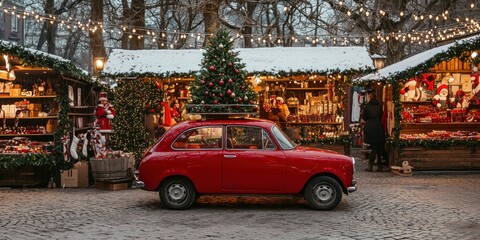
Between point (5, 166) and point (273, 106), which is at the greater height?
point (273, 106)

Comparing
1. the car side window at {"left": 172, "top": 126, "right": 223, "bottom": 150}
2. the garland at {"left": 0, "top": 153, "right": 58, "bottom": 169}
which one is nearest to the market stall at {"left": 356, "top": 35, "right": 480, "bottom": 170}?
the car side window at {"left": 172, "top": 126, "right": 223, "bottom": 150}

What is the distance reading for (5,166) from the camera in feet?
50.8

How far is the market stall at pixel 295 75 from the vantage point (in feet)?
63.1

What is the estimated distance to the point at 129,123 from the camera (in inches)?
741

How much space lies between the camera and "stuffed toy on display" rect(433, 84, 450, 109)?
19.2 meters

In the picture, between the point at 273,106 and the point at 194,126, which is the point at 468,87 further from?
the point at 194,126

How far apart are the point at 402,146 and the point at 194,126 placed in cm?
821

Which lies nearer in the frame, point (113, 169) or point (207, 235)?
point (207, 235)

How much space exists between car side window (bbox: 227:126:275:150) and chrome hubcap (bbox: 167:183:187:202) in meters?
1.14

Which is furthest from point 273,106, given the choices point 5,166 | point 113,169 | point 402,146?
point 5,166

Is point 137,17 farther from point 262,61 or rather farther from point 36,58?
point 36,58

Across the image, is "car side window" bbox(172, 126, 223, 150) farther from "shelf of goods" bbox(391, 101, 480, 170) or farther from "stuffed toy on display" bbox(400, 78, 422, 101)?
"stuffed toy on display" bbox(400, 78, 422, 101)

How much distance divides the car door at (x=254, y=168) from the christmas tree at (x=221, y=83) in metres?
1.88

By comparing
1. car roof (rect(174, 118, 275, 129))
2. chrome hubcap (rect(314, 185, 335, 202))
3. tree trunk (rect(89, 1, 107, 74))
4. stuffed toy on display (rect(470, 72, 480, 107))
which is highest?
tree trunk (rect(89, 1, 107, 74))
